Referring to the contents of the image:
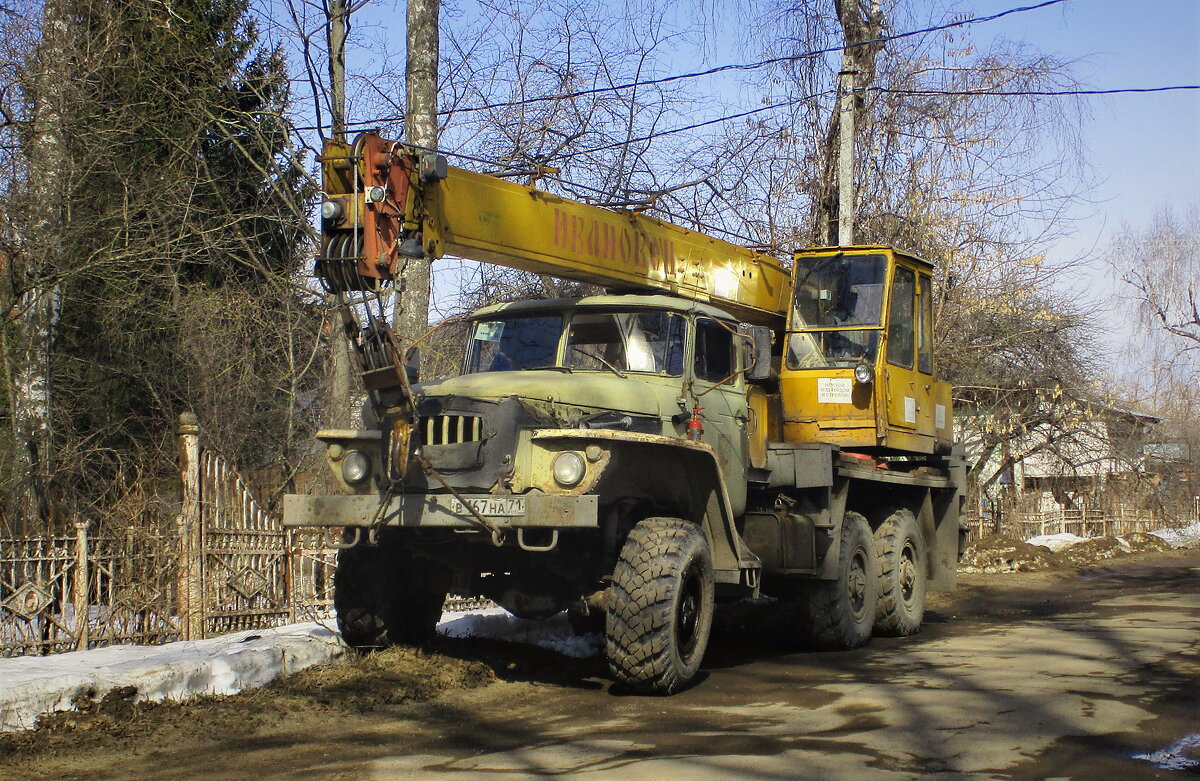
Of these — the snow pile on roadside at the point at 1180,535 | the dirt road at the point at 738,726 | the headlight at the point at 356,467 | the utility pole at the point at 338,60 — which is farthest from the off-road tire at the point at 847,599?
the snow pile on roadside at the point at 1180,535

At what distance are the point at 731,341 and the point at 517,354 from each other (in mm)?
1734

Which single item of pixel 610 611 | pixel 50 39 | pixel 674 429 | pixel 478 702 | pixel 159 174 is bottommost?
pixel 478 702

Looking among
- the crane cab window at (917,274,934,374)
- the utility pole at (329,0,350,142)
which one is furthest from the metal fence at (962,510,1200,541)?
the utility pole at (329,0,350,142)

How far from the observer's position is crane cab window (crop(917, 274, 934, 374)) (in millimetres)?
12102

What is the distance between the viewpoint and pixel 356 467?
26.8 feet

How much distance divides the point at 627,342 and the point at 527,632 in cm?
319

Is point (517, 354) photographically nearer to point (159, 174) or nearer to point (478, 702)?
point (478, 702)

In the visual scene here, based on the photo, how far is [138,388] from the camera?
17.6 m

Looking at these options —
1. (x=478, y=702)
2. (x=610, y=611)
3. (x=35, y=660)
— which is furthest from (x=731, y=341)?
(x=35, y=660)

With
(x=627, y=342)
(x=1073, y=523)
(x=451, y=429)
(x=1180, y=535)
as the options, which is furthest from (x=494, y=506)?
(x=1180, y=535)

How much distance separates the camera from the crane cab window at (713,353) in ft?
30.5

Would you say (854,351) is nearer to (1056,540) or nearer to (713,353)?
(713,353)

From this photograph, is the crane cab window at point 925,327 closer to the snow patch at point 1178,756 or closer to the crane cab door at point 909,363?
the crane cab door at point 909,363

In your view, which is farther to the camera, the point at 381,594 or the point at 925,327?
the point at 925,327
